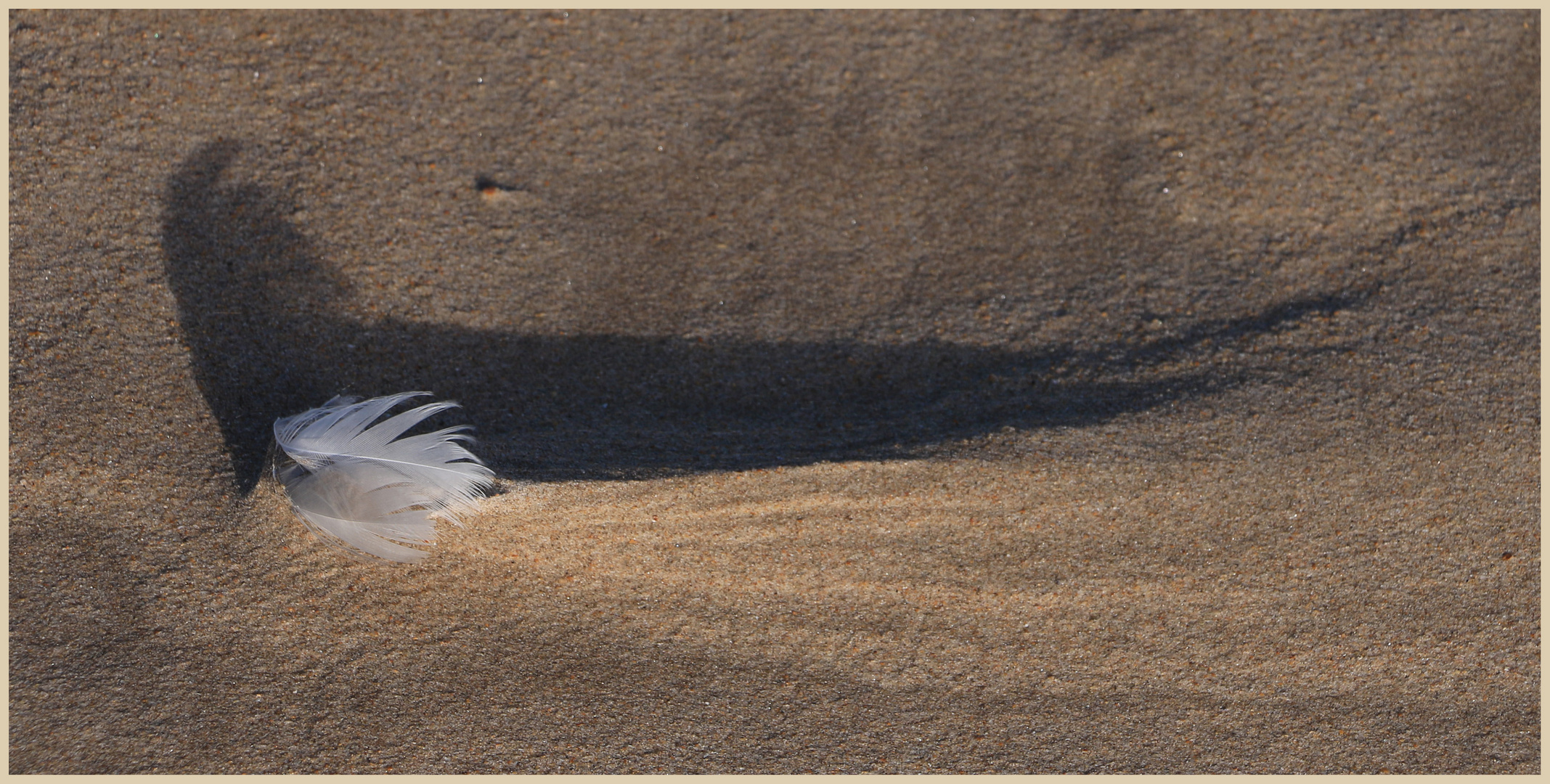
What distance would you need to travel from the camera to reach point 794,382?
2.39 m

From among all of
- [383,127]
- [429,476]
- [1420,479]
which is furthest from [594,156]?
[1420,479]

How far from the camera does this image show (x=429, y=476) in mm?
2131

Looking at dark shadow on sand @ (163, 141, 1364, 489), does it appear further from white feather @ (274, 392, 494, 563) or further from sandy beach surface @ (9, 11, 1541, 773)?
white feather @ (274, 392, 494, 563)

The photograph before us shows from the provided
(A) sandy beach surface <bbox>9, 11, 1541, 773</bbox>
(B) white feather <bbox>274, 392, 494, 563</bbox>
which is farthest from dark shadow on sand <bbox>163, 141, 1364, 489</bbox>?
(B) white feather <bbox>274, 392, 494, 563</bbox>

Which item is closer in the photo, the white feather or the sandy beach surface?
the white feather

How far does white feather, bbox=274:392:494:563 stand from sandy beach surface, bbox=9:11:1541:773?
0.11 metres

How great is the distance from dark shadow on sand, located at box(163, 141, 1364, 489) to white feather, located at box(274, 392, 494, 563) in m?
0.14

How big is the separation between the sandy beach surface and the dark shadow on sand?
0.01 m

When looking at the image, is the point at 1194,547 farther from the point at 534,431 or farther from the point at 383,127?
the point at 383,127

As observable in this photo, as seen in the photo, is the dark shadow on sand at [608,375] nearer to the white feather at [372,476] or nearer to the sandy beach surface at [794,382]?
the sandy beach surface at [794,382]

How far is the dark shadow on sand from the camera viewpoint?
2281 mm

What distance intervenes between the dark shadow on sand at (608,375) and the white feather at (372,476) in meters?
0.14

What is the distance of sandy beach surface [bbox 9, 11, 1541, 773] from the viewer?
7.42 feet

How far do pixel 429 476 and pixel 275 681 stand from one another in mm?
842
